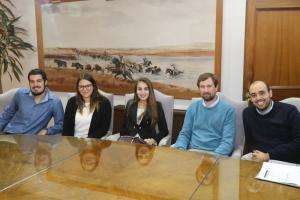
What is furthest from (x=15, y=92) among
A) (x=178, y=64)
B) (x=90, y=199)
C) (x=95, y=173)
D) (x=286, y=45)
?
(x=286, y=45)

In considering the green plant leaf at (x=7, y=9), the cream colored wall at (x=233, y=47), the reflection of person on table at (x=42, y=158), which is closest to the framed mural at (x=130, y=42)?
the cream colored wall at (x=233, y=47)

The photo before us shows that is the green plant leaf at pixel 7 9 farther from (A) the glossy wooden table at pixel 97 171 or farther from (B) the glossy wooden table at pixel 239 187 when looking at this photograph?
(B) the glossy wooden table at pixel 239 187

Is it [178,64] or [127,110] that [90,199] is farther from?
[178,64]

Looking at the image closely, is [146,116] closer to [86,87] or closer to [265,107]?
[86,87]

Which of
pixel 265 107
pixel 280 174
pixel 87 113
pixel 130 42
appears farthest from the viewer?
pixel 130 42

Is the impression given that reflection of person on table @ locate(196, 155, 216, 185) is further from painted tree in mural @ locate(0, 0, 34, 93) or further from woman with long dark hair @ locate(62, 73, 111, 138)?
painted tree in mural @ locate(0, 0, 34, 93)

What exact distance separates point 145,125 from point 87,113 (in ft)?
1.86

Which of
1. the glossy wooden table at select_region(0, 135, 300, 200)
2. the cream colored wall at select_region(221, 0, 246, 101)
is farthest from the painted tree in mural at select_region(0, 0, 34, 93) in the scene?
the cream colored wall at select_region(221, 0, 246, 101)

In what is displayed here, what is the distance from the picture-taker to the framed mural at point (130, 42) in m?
3.43

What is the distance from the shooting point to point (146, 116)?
9.83 ft

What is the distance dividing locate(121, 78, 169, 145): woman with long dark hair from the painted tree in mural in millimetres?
1972

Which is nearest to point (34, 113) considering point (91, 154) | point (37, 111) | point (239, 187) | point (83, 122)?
point (37, 111)

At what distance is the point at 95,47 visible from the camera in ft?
13.0

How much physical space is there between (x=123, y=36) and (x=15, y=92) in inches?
51.8
